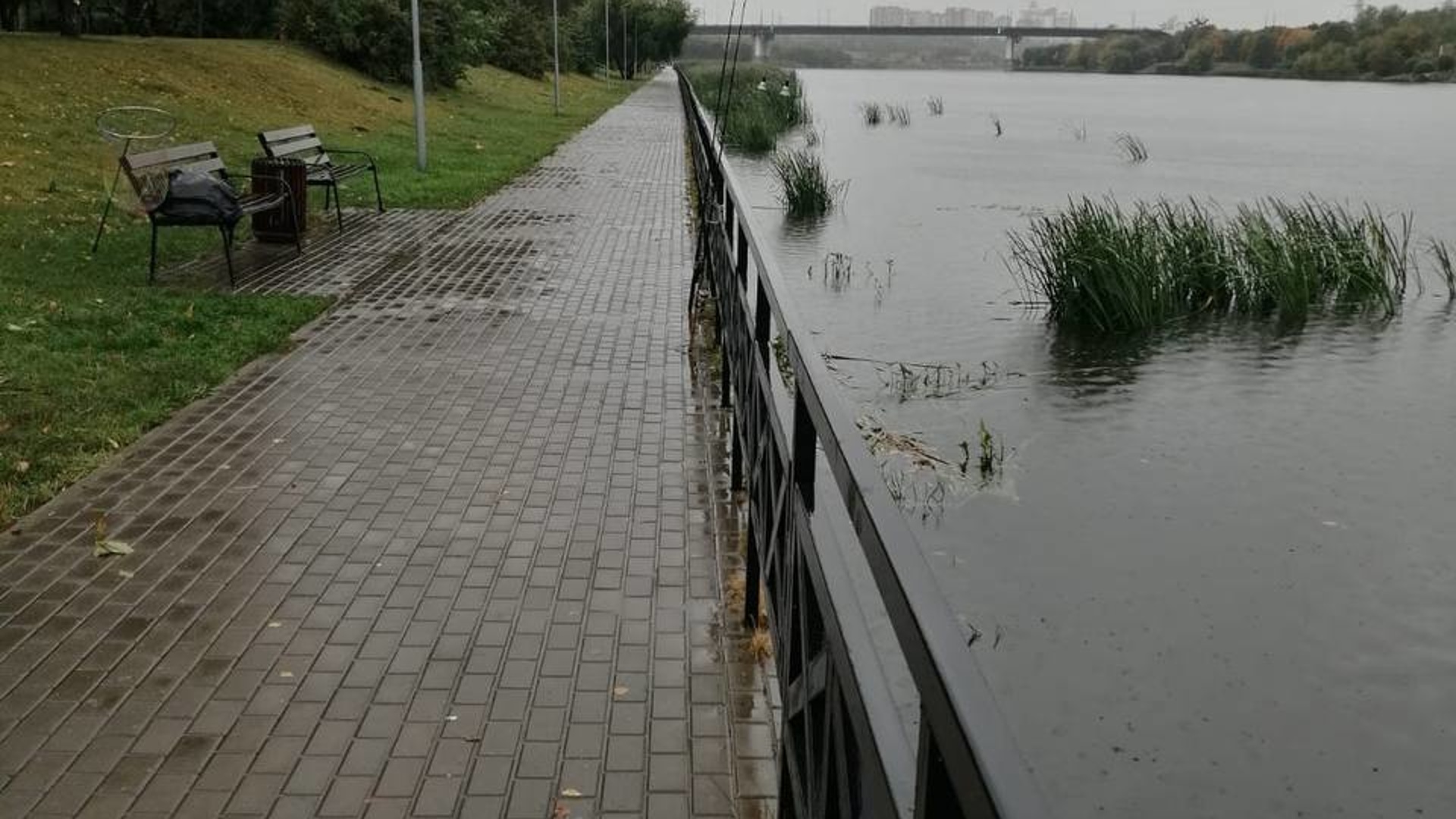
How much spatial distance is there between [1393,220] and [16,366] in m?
18.2

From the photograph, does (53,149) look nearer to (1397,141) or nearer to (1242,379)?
(1242,379)

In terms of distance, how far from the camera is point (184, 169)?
33.6 ft

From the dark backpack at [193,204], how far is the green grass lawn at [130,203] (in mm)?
462

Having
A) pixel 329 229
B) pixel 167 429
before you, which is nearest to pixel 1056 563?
pixel 167 429

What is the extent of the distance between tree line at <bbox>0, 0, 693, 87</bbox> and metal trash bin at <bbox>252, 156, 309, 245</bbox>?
18402 millimetres

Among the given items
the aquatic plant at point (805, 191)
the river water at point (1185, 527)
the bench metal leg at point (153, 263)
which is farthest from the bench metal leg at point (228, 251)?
the aquatic plant at point (805, 191)

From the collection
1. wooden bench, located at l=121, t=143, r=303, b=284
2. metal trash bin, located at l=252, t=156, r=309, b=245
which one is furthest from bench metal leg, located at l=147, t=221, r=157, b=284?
metal trash bin, located at l=252, t=156, r=309, b=245

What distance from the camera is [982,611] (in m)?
6.84

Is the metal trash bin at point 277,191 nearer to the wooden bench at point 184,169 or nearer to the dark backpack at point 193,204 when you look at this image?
the wooden bench at point 184,169

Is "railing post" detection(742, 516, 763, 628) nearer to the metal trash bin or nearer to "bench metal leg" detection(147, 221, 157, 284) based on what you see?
"bench metal leg" detection(147, 221, 157, 284)

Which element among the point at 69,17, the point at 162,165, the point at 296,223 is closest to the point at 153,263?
the point at 162,165

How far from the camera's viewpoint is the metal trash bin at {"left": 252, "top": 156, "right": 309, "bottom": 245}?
11406mm

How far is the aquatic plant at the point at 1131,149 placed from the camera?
29.2 metres

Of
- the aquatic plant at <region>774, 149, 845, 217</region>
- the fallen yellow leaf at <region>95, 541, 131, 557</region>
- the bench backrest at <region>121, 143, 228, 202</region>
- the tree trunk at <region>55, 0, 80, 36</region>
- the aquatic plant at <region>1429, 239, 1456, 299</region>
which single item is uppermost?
the tree trunk at <region>55, 0, 80, 36</region>
